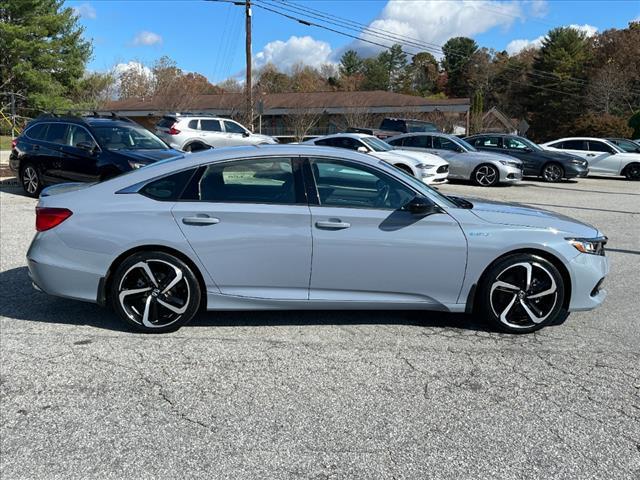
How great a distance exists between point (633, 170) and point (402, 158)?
11341mm

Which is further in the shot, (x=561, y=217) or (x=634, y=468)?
(x=561, y=217)

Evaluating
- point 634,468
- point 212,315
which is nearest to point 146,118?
point 212,315

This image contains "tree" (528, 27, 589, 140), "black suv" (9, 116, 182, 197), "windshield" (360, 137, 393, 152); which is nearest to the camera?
"black suv" (9, 116, 182, 197)

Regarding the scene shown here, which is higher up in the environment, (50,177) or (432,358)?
(50,177)

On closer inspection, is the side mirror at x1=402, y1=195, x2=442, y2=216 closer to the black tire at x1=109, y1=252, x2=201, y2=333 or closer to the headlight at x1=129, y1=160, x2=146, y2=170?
the black tire at x1=109, y1=252, x2=201, y2=333

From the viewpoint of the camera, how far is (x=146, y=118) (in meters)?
47.1

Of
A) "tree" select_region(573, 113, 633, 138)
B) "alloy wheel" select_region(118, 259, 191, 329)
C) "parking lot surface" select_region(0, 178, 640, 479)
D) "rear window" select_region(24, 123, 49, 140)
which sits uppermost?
"tree" select_region(573, 113, 633, 138)

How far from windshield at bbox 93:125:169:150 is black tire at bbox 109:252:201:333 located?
6665 mm

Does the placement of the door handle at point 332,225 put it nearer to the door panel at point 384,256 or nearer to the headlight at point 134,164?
the door panel at point 384,256

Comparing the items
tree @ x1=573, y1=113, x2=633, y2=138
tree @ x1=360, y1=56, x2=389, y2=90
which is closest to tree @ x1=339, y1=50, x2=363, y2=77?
tree @ x1=360, y1=56, x2=389, y2=90

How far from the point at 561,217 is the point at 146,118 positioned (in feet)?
153

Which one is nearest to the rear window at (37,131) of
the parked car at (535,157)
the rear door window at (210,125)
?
the rear door window at (210,125)

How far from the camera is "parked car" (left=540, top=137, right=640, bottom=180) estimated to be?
2039 cm

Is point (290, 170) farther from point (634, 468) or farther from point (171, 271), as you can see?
point (634, 468)
